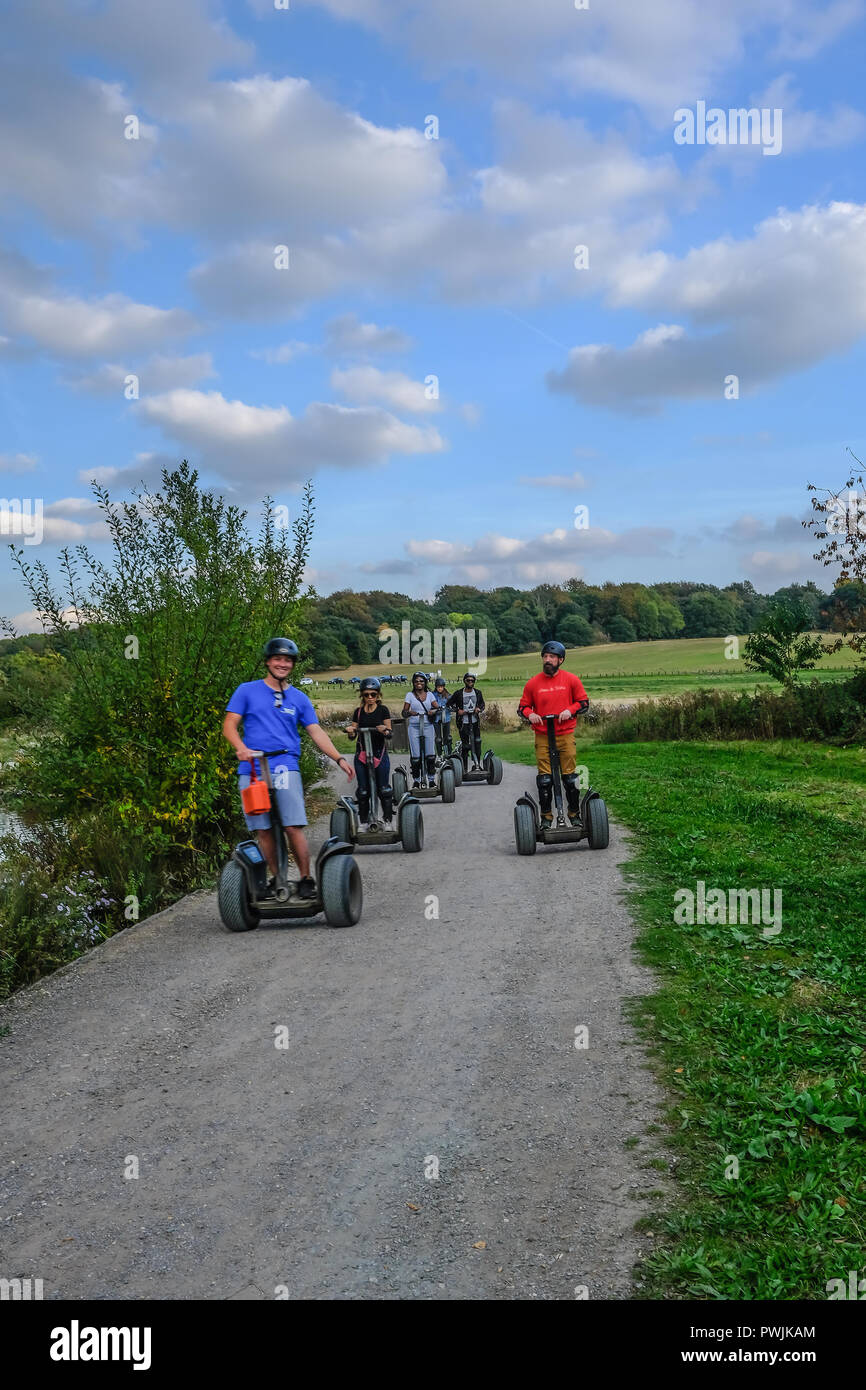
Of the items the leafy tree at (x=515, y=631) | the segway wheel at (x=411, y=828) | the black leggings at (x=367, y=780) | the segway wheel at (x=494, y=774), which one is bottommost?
the segway wheel at (x=494, y=774)

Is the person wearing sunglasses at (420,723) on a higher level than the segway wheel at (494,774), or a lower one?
higher

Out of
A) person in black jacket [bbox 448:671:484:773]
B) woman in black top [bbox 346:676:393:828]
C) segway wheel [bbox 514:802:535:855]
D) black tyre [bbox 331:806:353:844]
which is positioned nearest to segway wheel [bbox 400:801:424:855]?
woman in black top [bbox 346:676:393:828]

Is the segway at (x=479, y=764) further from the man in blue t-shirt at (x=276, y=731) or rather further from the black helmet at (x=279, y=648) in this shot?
the black helmet at (x=279, y=648)

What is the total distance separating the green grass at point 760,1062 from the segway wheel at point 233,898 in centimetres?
308

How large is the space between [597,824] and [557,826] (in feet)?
1.52

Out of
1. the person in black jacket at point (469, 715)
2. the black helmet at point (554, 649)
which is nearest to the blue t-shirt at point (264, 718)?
the black helmet at point (554, 649)

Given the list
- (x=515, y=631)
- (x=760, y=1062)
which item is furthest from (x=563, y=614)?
(x=760, y=1062)

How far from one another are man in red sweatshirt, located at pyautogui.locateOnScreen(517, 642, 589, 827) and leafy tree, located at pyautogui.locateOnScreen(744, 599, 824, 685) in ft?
57.5

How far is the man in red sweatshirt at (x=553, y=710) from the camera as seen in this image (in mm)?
11312

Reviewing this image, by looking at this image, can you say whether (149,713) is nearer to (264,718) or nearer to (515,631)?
(264,718)

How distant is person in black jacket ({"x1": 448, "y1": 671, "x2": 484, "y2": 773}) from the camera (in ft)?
66.2

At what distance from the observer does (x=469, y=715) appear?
2105 cm
